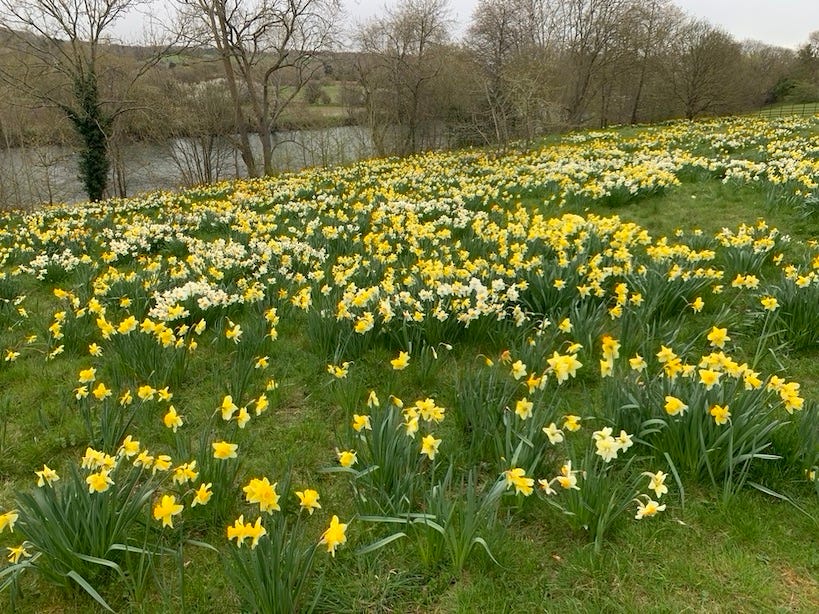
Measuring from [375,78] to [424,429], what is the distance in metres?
23.3

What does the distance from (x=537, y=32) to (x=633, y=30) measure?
5.62 meters

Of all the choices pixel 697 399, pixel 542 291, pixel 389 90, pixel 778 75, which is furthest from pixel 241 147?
pixel 778 75

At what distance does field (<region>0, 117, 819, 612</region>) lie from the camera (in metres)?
1.82

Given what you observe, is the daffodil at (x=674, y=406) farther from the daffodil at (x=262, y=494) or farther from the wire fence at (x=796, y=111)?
the wire fence at (x=796, y=111)

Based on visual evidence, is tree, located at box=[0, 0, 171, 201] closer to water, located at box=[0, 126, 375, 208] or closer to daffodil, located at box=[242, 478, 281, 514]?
water, located at box=[0, 126, 375, 208]

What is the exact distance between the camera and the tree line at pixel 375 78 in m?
16.5

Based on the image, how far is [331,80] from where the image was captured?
23984 mm

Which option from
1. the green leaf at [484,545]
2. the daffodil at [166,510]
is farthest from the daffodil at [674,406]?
the daffodil at [166,510]

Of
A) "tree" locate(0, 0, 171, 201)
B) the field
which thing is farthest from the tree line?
the field

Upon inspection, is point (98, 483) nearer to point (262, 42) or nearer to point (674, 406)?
point (674, 406)

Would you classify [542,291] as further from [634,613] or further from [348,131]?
[348,131]

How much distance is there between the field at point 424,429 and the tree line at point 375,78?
11.9 m

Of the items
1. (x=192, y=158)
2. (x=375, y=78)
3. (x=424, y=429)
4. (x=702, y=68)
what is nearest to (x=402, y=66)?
(x=375, y=78)

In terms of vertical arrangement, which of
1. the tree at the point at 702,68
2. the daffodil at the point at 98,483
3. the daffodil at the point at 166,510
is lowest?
the daffodil at the point at 166,510
